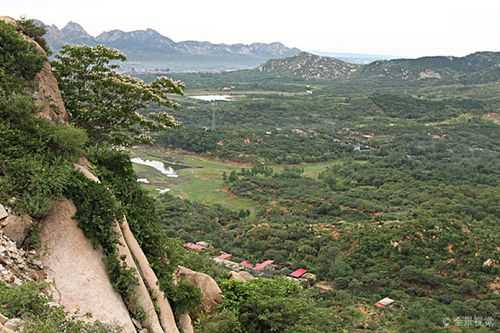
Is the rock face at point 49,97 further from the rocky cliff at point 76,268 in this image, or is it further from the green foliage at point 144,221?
the rocky cliff at point 76,268

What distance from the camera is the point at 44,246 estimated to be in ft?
30.4

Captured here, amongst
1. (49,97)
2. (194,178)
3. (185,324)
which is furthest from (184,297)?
(194,178)

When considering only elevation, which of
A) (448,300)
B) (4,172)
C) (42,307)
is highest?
(4,172)

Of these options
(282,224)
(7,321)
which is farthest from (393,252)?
(7,321)

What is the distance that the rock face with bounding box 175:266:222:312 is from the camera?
14580 millimetres

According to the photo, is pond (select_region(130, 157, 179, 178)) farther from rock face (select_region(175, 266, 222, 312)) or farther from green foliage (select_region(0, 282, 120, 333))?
green foliage (select_region(0, 282, 120, 333))

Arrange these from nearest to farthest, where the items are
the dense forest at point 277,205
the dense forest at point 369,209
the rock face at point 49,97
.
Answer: the dense forest at point 277,205
the rock face at point 49,97
the dense forest at point 369,209

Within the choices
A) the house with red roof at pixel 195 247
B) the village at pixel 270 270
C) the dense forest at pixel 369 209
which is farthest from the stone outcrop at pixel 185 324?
the house with red roof at pixel 195 247

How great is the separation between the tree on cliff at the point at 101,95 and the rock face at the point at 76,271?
5.69 meters

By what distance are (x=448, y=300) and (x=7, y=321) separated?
30255 millimetres

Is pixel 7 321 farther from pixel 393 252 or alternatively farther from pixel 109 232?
pixel 393 252

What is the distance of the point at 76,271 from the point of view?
9.17 meters

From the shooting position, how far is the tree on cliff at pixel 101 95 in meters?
14.9

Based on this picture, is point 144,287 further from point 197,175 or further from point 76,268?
point 197,175
